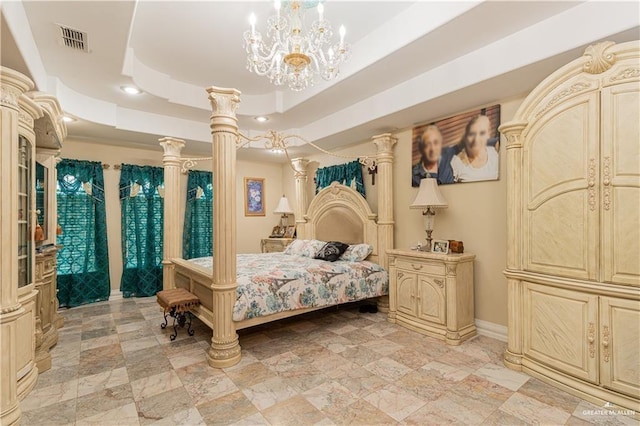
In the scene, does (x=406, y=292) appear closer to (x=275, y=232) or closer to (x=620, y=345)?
(x=620, y=345)

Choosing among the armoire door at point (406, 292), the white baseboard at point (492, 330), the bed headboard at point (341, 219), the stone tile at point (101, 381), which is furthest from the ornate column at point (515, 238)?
the stone tile at point (101, 381)

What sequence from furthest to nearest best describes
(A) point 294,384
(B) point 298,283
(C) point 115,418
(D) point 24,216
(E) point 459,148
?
(E) point 459,148, (B) point 298,283, (A) point 294,384, (D) point 24,216, (C) point 115,418

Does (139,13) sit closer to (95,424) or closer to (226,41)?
(226,41)

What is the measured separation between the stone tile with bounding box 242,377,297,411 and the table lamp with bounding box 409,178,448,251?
2170 millimetres

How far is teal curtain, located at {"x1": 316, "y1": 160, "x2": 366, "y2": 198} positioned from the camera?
464 centimetres

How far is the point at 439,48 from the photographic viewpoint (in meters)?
2.74

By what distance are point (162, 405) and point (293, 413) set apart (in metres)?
0.90

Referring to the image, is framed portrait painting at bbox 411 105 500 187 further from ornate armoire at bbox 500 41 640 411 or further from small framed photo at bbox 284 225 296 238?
small framed photo at bbox 284 225 296 238

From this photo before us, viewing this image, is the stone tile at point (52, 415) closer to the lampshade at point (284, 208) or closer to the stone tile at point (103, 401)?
the stone tile at point (103, 401)

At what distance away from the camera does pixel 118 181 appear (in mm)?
4992

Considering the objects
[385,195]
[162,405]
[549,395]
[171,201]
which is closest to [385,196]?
[385,195]

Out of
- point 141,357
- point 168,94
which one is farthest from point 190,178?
point 141,357

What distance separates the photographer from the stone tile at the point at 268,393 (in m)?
2.11

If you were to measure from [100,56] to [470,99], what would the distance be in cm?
357
